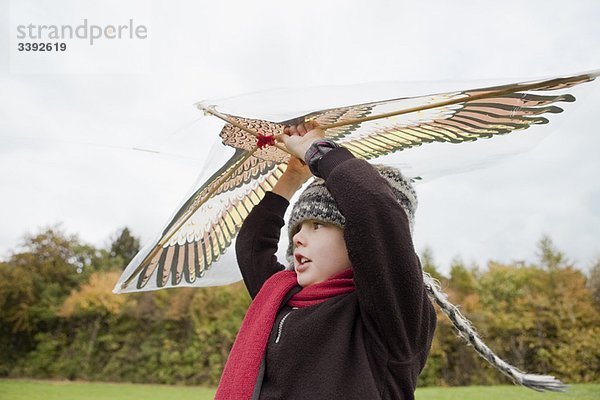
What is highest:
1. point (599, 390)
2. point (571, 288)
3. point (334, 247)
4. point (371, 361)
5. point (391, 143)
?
point (391, 143)

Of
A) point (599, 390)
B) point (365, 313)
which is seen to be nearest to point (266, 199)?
point (365, 313)

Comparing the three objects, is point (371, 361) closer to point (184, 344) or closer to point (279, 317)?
point (279, 317)

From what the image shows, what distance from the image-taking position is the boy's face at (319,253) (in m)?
1.18

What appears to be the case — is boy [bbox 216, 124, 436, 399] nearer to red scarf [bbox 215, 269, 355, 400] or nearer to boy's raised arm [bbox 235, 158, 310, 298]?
red scarf [bbox 215, 269, 355, 400]

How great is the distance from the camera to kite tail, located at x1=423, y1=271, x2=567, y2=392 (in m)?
1.32

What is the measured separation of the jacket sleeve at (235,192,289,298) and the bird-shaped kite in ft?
0.28

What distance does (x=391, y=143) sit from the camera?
140 cm

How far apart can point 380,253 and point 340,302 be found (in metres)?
0.16

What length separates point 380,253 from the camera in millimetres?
1028

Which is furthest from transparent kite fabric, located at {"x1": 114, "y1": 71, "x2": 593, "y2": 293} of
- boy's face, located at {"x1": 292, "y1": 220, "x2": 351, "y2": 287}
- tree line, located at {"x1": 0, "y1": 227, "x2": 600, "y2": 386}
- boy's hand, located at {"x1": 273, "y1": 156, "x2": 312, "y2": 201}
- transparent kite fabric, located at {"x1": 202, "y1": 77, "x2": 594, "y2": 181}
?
tree line, located at {"x1": 0, "y1": 227, "x2": 600, "y2": 386}

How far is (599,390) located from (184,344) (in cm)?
985

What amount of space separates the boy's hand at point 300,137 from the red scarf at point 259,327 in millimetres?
281

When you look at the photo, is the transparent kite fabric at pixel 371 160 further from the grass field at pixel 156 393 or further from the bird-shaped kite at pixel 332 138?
the grass field at pixel 156 393

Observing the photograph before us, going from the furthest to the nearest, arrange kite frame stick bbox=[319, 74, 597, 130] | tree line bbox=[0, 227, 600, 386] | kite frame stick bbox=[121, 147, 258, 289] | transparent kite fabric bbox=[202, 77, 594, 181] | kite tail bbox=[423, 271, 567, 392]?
tree line bbox=[0, 227, 600, 386] → kite frame stick bbox=[121, 147, 258, 289] → kite tail bbox=[423, 271, 567, 392] → transparent kite fabric bbox=[202, 77, 594, 181] → kite frame stick bbox=[319, 74, 597, 130]
